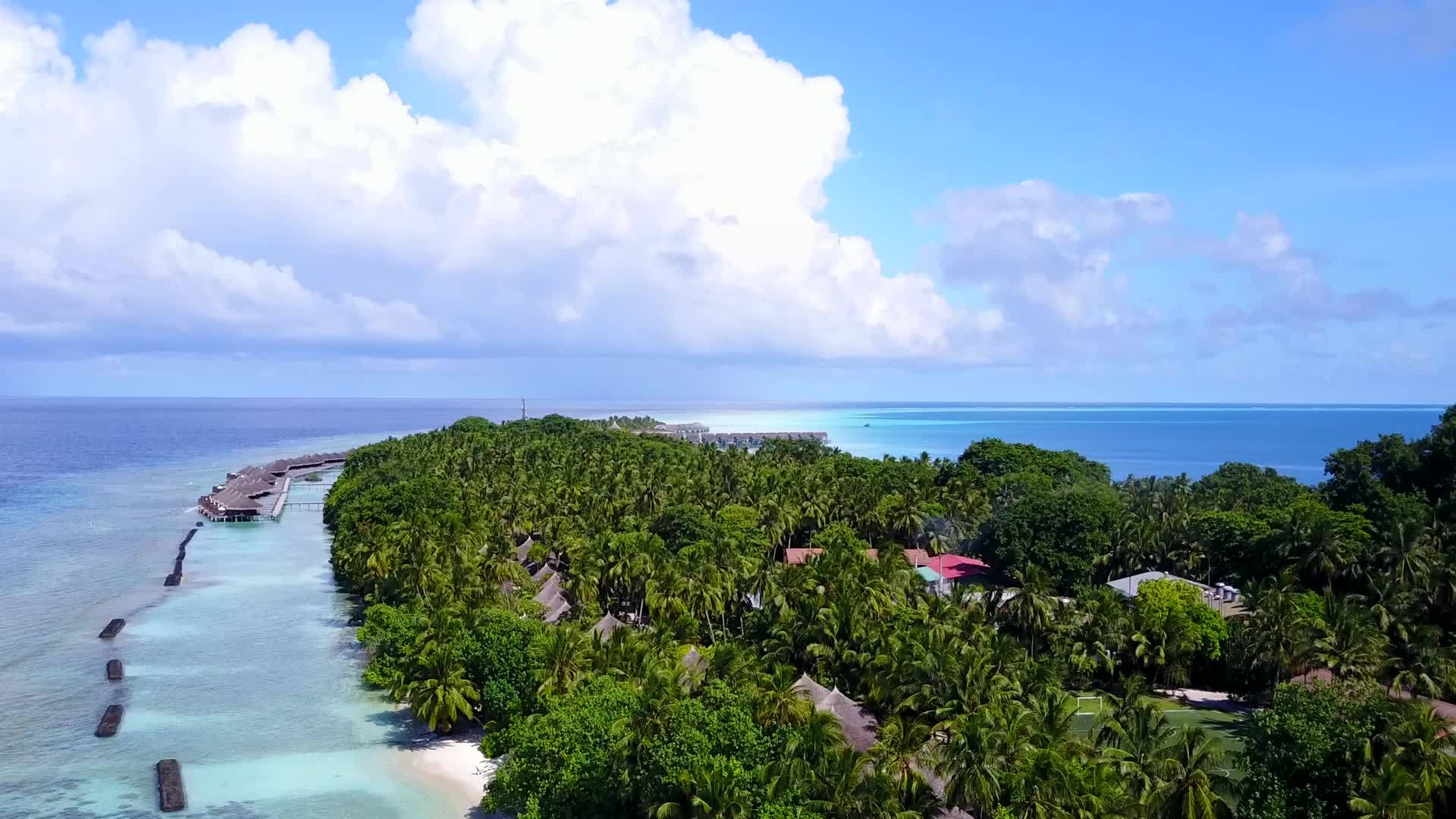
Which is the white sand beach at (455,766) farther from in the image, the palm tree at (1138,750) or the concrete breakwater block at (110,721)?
the palm tree at (1138,750)

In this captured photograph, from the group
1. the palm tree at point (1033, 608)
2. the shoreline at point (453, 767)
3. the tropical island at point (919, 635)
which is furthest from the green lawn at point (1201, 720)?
the shoreline at point (453, 767)

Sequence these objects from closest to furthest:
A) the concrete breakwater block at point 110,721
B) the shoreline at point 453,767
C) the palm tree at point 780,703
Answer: the palm tree at point 780,703 → the shoreline at point 453,767 → the concrete breakwater block at point 110,721

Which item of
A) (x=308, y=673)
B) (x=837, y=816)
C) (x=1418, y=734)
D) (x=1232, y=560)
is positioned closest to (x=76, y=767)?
(x=308, y=673)

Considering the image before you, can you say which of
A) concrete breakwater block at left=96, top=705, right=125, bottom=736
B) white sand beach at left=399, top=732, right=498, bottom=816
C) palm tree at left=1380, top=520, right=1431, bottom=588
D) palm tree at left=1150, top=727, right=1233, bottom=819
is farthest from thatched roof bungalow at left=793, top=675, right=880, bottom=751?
palm tree at left=1380, top=520, right=1431, bottom=588

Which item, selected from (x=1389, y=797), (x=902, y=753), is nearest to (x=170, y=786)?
(x=902, y=753)

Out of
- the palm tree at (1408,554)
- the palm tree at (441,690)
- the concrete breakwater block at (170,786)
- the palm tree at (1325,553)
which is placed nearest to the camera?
the concrete breakwater block at (170,786)

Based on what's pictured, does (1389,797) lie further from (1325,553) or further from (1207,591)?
(1207,591)

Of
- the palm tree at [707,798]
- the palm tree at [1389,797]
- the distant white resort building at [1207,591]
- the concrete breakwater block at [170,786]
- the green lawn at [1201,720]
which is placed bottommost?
the green lawn at [1201,720]

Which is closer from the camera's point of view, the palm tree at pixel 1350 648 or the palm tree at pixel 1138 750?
the palm tree at pixel 1138 750
